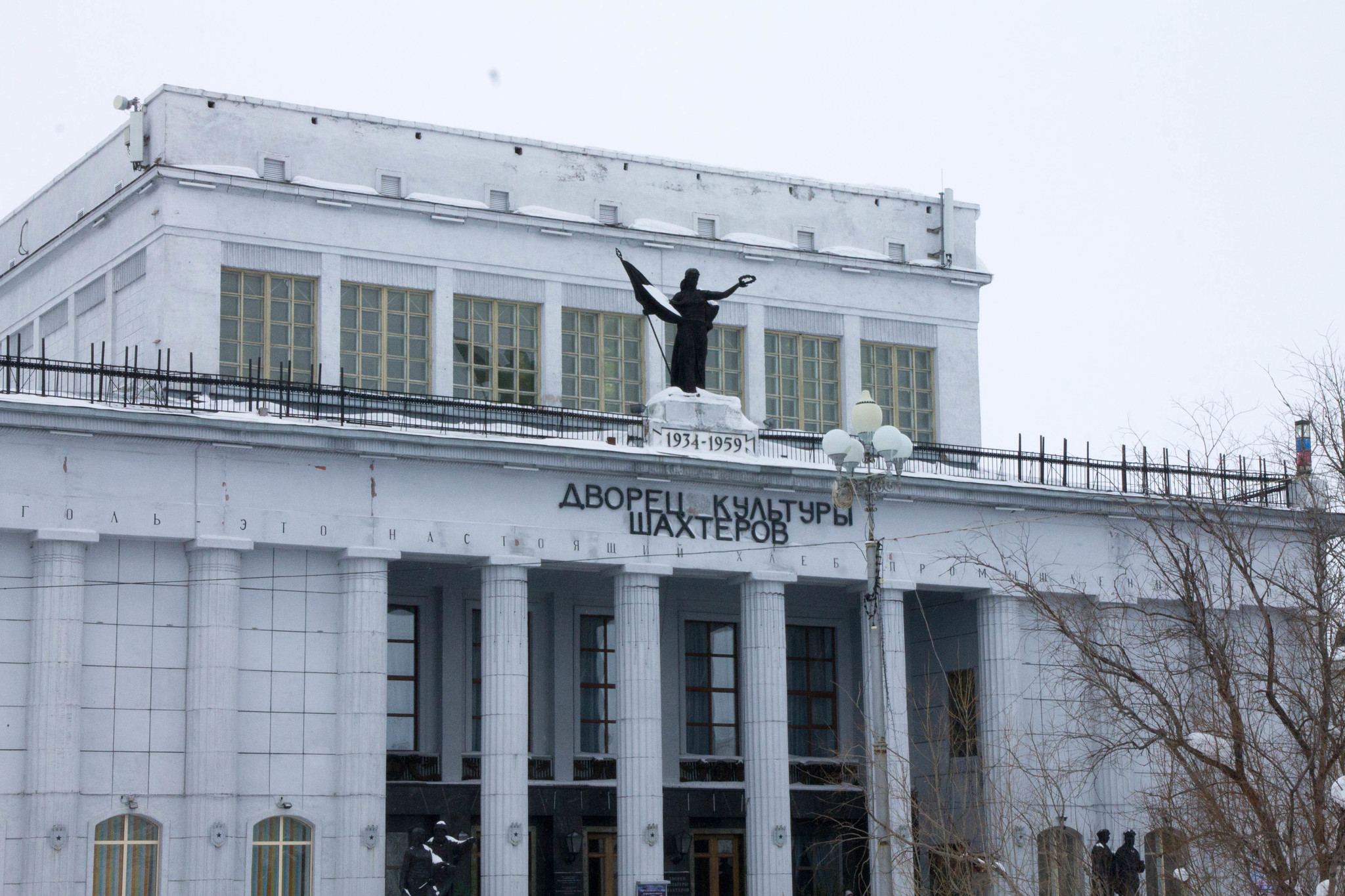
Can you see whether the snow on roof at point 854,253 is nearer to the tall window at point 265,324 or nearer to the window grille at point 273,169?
the tall window at point 265,324

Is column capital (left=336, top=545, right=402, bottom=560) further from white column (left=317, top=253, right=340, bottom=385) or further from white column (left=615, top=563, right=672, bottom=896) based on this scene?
white column (left=317, top=253, right=340, bottom=385)

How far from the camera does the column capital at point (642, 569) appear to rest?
133 feet

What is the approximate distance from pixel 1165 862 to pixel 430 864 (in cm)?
1885

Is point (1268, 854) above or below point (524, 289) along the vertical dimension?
below

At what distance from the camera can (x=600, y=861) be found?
4519 cm

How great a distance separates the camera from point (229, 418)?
36500 millimetres

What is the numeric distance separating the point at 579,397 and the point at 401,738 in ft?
30.9

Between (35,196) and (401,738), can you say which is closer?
(401,738)

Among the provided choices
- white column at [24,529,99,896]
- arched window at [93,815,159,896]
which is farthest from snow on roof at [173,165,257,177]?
arched window at [93,815,159,896]

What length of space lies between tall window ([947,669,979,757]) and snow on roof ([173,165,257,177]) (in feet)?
65.8

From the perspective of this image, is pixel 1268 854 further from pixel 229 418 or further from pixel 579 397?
pixel 579 397

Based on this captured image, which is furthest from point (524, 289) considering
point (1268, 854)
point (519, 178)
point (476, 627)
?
point (1268, 854)

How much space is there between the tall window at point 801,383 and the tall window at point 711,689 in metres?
5.60

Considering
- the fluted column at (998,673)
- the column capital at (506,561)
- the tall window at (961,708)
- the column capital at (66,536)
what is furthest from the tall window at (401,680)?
the fluted column at (998,673)
